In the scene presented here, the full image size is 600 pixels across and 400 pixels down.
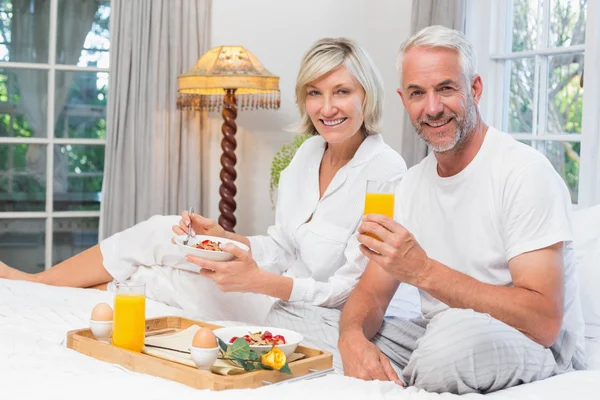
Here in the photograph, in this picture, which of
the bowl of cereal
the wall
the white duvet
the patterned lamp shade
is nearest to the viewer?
the white duvet

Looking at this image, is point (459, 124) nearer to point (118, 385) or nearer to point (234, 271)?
point (234, 271)

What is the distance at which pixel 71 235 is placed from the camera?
464 cm

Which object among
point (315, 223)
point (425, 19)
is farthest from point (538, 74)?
point (315, 223)

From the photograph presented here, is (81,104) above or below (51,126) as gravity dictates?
above

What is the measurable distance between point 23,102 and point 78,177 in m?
0.49

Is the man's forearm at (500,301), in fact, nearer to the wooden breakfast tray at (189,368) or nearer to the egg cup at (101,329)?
the wooden breakfast tray at (189,368)

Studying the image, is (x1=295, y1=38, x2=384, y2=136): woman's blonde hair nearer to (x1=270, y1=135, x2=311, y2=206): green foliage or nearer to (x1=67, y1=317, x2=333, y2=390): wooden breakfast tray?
(x1=67, y1=317, x2=333, y2=390): wooden breakfast tray

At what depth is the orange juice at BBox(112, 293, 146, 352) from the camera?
177 cm

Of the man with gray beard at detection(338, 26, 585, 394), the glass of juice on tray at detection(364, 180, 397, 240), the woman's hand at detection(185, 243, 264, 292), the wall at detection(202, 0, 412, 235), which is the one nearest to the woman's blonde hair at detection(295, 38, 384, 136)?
the man with gray beard at detection(338, 26, 585, 394)

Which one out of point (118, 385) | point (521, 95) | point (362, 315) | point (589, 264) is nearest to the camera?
point (118, 385)

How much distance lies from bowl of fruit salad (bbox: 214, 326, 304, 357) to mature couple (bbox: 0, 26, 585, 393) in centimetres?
21

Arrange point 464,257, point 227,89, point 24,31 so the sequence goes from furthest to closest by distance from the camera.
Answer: point 24,31, point 227,89, point 464,257

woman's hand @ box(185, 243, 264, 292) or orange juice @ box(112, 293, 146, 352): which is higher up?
woman's hand @ box(185, 243, 264, 292)

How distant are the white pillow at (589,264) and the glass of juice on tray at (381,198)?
0.83 metres
